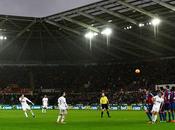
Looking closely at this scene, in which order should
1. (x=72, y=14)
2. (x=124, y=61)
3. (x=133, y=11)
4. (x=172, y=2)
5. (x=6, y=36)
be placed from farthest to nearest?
(x=124, y=61) → (x=6, y=36) → (x=72, y=14) → (x=133, y=11) → (x=172, y=2)

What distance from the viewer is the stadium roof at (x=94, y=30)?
5759 centimetres

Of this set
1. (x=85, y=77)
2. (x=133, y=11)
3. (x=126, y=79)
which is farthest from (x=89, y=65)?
(x=133, y=11)

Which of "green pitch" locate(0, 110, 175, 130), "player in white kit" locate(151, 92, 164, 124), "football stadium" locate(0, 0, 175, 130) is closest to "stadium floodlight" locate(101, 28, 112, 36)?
"football stadium" locate(0, 0, 175, 130)

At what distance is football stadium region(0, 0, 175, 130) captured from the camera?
5978 cm

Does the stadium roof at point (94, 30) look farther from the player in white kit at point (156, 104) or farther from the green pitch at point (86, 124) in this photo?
the player in white kit at point (156, 104)

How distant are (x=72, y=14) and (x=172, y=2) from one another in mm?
15775

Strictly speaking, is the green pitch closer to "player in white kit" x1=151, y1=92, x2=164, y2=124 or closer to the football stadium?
"player in white kit" x1=151, y1=92, x2=164, y2=124

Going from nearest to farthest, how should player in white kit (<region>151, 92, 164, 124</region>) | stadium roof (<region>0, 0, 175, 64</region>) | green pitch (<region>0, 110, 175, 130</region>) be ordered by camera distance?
1. green pitch (<region>0, 110, 175, 130</region>)
2. player in white kit (<region>151, 92, 164, 124</region>)
3. stadium roof (<region>0, 0, 175, 64</region>)

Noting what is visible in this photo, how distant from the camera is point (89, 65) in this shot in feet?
276

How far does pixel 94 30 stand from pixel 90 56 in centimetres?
1549

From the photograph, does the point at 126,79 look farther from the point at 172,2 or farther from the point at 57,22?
the point at 172,2

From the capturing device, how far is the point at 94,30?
67250mm

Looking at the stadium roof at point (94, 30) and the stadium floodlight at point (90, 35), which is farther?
the stadium floodlight at point (90, 35)

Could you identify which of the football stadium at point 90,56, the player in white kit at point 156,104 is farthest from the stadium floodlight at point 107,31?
the player in white kit at point 156,104
